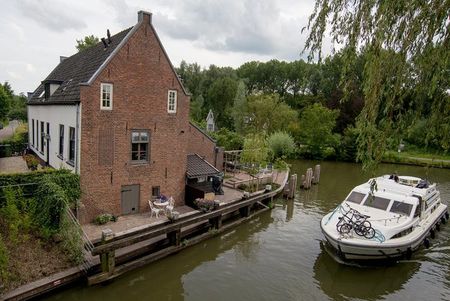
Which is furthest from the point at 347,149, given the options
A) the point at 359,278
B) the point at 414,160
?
the point at 359,278

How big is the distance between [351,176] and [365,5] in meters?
29.8

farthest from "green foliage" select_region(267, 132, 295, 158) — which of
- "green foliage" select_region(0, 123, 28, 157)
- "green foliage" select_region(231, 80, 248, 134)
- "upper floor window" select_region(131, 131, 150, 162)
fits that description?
"green foliage" select_region(0, 123, 28, 157)

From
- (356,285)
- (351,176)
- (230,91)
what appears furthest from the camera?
(230,91)

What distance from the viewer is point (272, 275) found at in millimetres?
12625

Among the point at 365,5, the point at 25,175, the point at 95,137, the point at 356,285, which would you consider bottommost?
the point at 356,285

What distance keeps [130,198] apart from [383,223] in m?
11.6

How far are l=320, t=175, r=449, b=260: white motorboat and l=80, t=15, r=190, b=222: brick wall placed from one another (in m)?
8.63

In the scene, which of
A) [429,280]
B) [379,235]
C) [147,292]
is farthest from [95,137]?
[429,280]

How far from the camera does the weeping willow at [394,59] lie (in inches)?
236

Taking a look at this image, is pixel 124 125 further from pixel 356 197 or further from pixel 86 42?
pixel 86 42

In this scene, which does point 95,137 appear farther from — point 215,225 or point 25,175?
point 215,225

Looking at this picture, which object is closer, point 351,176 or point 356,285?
point 356,285

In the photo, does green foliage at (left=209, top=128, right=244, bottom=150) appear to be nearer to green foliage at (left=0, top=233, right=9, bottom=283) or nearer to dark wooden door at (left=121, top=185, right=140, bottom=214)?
dark wooden door at (left=121, top=185, right=140, bottom=214)

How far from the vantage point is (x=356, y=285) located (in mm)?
12445
